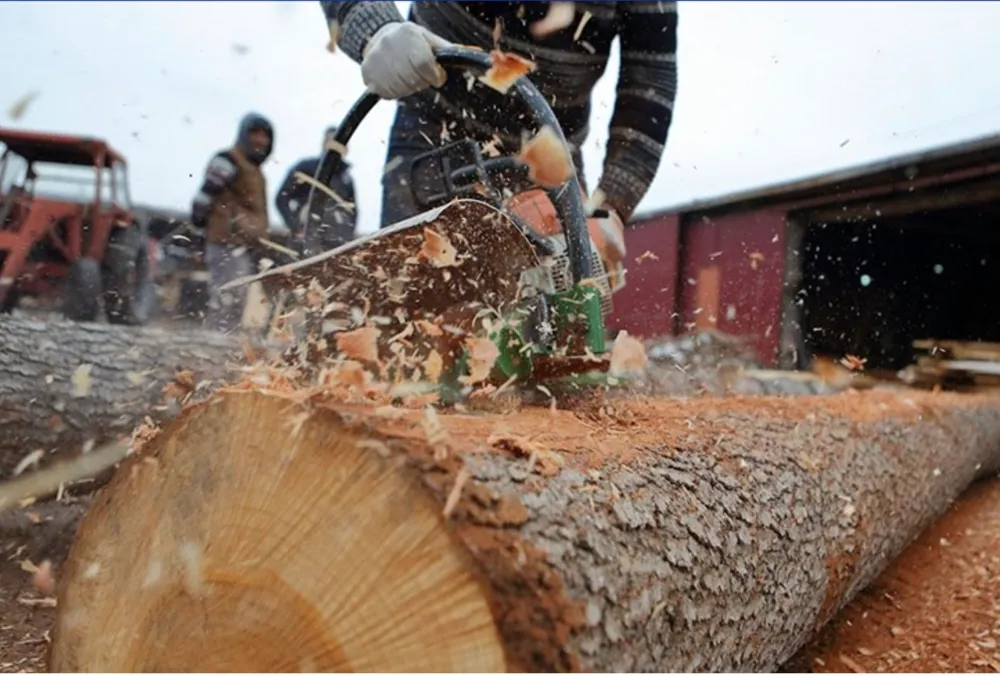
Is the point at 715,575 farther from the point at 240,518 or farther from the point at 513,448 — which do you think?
the point at 240,518

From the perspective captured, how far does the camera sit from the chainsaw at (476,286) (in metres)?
1.53

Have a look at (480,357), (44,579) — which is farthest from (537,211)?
(44,579)

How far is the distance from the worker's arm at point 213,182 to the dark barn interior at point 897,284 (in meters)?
4.85

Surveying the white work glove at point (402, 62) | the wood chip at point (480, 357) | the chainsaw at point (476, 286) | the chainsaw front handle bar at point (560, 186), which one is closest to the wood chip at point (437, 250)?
the chainsaw at point (476, 286)

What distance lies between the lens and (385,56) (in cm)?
195

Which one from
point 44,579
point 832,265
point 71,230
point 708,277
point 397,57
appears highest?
point 397,57

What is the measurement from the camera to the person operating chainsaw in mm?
2369

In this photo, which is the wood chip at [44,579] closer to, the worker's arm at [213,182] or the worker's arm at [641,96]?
the worker's arm at [641,96]

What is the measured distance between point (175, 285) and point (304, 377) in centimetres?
687

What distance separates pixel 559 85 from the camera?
260 centimetres

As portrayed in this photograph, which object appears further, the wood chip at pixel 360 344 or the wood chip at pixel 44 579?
the wood chip at pixel 44 579

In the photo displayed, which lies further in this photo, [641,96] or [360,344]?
[641,96]

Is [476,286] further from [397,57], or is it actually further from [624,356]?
[397,57]

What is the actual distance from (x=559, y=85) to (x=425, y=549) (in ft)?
6.79
